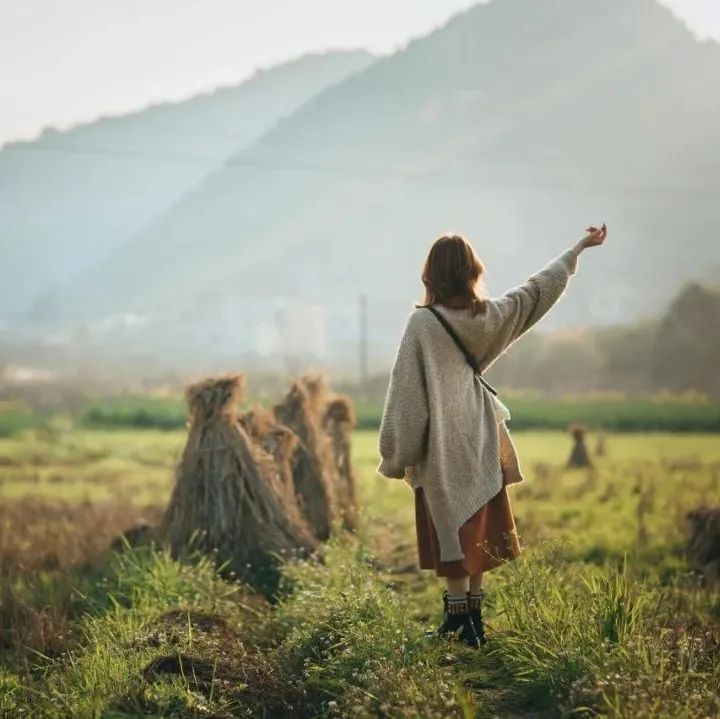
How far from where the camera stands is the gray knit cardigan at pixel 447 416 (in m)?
5.91

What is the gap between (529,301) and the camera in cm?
608

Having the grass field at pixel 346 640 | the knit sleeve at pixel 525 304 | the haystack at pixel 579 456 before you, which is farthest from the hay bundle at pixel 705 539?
the haystack at pixel 579 456

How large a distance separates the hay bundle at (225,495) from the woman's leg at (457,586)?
9.24 feet

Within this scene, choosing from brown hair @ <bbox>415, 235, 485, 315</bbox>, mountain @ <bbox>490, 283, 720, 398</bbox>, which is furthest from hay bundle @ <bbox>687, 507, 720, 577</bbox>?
mountain @ <bbox>490, 283, 720, 398</bbox>

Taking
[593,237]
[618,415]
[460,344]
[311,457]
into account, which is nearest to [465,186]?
[618,415]

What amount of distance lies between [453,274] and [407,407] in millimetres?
700

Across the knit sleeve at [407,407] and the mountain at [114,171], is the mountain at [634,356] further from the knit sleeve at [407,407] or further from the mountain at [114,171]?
the mountain at [114,171]

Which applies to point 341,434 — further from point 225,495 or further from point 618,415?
Answer: point 618,415

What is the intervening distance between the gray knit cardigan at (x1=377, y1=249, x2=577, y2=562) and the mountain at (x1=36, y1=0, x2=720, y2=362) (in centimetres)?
8163

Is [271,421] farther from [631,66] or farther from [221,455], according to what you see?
[631,66]

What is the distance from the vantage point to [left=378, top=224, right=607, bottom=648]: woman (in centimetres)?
589

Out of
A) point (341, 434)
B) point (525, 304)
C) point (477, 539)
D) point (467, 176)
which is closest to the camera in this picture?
point (477, 539)

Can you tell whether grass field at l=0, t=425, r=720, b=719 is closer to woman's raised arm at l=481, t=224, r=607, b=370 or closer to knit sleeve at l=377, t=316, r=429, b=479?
knit sleeve at l=377, t=316, r=429, b=479

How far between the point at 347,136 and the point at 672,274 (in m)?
86.8
